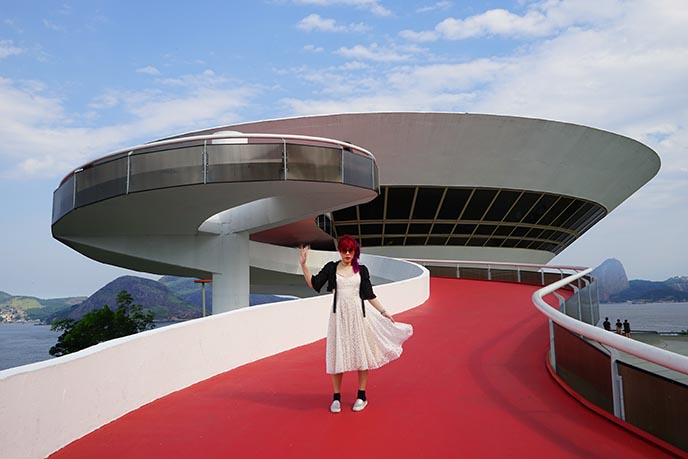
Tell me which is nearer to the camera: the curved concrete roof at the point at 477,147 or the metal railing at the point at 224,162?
the metal railing at the point at 224,162

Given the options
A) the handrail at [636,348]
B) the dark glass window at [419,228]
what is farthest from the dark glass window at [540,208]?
the handrail at [636,348]

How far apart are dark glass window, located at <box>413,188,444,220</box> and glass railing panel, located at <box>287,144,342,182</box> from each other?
13.3 meters

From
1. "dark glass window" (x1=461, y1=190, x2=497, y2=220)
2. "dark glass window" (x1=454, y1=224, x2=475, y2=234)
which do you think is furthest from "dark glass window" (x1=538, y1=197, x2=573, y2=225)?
"dark glass window" (x1=454, y1=224, x2=475, y2=234)

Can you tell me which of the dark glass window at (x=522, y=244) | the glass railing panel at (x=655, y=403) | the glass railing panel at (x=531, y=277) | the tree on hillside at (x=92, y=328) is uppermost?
the dark glass window at (x=522, y=244)

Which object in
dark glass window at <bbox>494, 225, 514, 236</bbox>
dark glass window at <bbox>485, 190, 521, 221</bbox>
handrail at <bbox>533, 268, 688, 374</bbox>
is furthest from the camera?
dark glass window at <bbox>494, 225, 514, 236</bbox>

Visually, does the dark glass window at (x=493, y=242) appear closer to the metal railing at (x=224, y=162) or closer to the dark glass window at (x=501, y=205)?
the dark glass window at (x=501, y=205)

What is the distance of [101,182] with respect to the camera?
1756 cm

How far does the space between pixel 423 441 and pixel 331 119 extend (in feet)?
74.5

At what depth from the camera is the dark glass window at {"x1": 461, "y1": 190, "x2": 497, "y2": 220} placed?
30328 mm

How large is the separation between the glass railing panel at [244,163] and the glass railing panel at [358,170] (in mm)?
1947

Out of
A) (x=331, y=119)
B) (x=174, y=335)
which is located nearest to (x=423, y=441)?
(x=174, y=335)

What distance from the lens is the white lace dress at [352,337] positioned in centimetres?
561

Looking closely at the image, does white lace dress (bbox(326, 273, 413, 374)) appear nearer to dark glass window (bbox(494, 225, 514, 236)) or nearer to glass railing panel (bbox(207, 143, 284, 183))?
glass railing panel (bbox(207, 143, 284, 183))

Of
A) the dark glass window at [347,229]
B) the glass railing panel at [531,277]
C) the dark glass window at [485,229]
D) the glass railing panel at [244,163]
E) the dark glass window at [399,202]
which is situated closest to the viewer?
the glass railing panel at [244,163]
